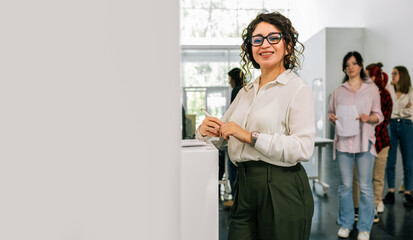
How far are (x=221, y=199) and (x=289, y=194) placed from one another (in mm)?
3260

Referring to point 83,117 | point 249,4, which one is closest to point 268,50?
point 83,117

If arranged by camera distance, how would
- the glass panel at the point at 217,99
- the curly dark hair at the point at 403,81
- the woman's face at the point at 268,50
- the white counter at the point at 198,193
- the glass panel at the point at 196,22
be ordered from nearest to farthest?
the white counter at the point at 198,193 → the woman's face at the point at 268,50 → the curly dark hair at the point at 403,81 → the glass panel at the point at 217,99 → the glass panel at the point at 196,22

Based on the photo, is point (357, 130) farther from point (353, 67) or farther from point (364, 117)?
point (353, 67)

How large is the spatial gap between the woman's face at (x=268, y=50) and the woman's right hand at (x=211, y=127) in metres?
0.32

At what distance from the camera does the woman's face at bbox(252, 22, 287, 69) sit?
4.25 ft

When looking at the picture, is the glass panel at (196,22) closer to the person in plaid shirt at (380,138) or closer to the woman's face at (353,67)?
the person in plaid shirt at (380,138)

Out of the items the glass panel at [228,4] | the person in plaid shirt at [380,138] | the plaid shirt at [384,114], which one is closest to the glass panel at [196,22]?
the glass panel at [228,4]

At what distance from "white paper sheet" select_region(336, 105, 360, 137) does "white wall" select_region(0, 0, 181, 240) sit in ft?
9.58

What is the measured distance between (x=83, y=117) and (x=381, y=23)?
9024mm

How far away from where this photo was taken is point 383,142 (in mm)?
3229

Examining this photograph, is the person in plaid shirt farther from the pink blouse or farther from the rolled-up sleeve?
the rolled-up sleeve

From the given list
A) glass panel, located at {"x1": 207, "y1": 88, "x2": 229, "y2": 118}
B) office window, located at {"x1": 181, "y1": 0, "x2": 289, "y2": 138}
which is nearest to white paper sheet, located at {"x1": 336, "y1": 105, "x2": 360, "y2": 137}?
glass panel, located at {"x1": 207, "y1": 88, "x2": 229, "y2": 118}

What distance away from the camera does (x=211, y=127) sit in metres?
1.27

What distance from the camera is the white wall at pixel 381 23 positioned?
6.45 metres
